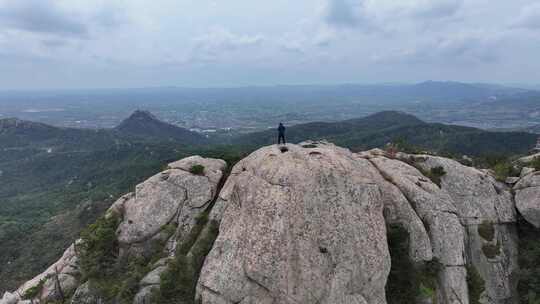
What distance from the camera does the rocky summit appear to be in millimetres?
23438

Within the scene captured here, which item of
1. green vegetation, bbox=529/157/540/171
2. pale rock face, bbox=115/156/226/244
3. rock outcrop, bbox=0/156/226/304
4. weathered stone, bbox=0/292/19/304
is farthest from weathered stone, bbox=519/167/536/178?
weathered stone, bbox=0/292/19/304

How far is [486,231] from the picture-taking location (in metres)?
29.4

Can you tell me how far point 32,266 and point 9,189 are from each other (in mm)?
150292

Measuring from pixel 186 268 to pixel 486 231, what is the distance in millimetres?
25257

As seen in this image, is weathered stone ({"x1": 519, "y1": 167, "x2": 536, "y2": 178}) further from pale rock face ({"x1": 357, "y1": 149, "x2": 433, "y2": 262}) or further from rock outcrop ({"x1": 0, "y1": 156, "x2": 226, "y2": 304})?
rock outcrop ({"x1": 0, "y1": 156, "x2": 226, "y2": 304})

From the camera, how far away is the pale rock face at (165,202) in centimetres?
2998

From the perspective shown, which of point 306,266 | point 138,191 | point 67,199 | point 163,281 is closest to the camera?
point 306,266

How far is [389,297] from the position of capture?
80.7 ft

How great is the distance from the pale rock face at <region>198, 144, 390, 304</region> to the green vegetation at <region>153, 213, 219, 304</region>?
108cm

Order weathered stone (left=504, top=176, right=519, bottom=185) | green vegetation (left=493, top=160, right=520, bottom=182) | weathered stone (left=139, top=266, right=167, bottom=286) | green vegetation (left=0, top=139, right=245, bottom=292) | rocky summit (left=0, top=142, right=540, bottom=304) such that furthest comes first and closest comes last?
green vegetation (left=0, top=139, right=245, bottom=292), green vegetation (left=493, top=160, right=520, bottom=182), weathered stone (left=504, top=176, right=519, bottom=185), weathered stone (left=139, top=266, right=167, bottom=286), rocky summit (left=0, top=142, right=540, bottom=304)

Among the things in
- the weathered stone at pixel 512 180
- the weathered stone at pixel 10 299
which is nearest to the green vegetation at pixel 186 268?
the weathered stone at pixel 10 299

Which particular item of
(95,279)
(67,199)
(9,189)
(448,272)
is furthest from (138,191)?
(9,189)

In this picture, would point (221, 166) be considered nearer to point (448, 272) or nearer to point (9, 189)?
point (448, 272)

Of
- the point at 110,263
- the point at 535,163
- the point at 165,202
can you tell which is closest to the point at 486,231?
the point at 535,163
